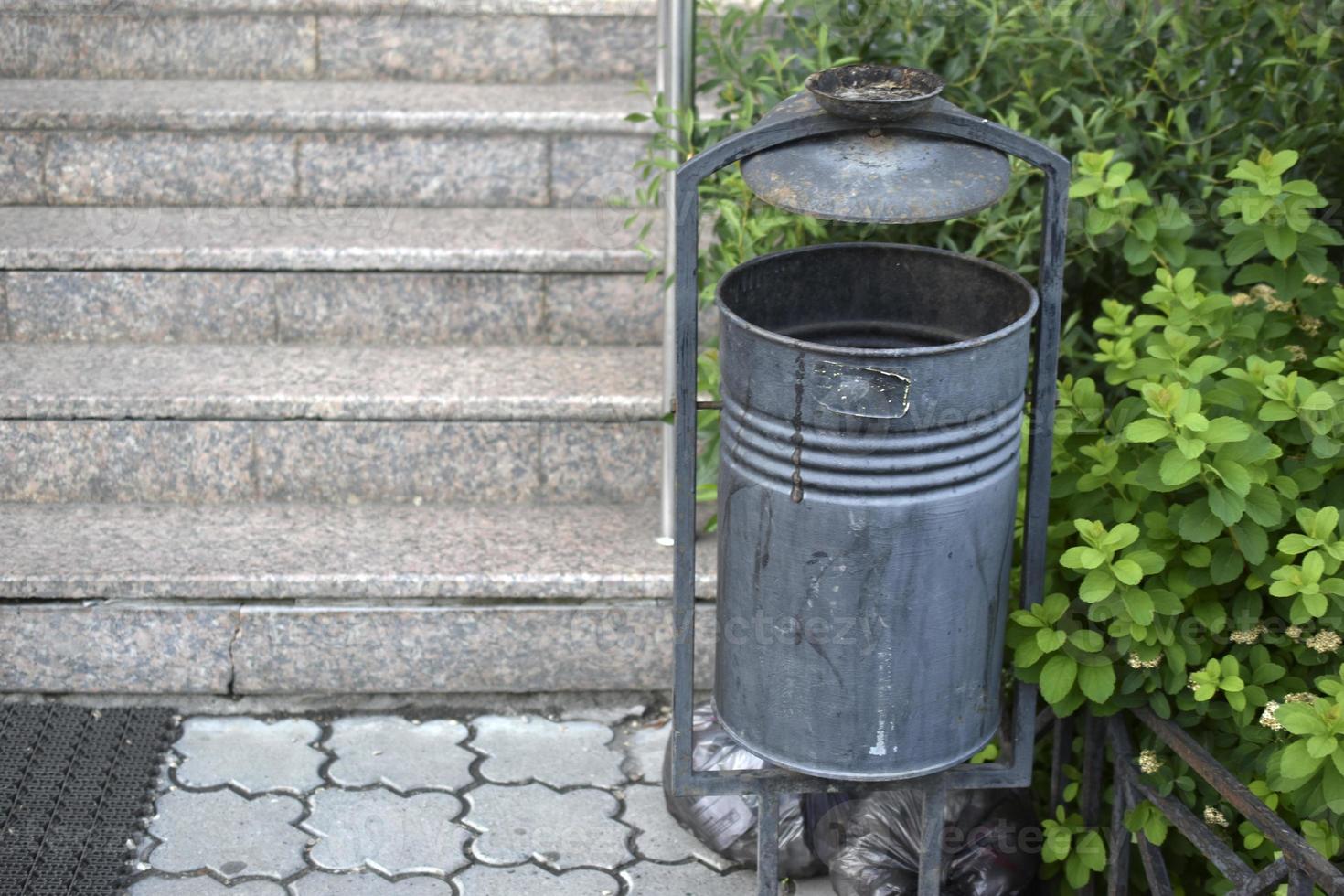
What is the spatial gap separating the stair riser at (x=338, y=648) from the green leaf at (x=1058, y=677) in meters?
1.12

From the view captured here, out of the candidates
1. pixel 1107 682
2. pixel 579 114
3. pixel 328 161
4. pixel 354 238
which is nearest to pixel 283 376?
pixel 354 238

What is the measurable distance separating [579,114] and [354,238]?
74cm

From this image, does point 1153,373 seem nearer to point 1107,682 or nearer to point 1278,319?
point 1278,319

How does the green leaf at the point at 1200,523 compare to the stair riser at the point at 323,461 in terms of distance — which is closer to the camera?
the green leaf at the point at 1200,523

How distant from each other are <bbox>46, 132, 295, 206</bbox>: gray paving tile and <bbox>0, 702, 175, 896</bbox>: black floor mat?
1576 mm

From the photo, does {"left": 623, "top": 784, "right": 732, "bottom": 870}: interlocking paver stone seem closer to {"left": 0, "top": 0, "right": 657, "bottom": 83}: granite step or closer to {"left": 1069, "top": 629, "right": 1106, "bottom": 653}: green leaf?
{"left": 1069, "top": 629, "right": 1106, "bottom": 653}: green leaf

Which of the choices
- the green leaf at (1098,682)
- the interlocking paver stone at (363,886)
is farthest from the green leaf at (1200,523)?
the interlocking paver stone at (363,886)

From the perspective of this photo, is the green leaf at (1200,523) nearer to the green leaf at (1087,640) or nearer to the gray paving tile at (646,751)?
the green leaf at (1087,640)

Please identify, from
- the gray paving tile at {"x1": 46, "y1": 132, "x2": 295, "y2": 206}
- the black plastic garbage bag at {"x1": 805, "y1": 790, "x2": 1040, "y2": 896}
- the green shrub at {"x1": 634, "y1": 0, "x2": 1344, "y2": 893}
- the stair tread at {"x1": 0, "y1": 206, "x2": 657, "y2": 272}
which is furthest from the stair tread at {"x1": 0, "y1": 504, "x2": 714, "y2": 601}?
the gray paving tile at {"x1": 46, "y1": 132, "x2": 295, "y2": 206}

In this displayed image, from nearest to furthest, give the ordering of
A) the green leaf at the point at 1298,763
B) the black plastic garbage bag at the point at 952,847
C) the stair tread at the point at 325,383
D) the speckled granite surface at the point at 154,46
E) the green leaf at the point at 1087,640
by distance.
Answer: the green leaf at the point at 1298,763 → the green leaf at the point at 1087,640 → the black plastic garbage bag at the point at 952,847 → the stair tread at the point at 325,383 → the speckled granite surface at the point at 154,46

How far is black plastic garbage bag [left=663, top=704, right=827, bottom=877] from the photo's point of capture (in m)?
3.08

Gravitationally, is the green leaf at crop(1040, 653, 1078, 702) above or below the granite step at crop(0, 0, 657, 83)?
below

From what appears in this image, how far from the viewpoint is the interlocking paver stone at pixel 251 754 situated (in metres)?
3.33

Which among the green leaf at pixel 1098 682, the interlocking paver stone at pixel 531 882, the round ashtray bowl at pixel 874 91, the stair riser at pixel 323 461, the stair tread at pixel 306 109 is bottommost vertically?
the interlocking paver stone at pixel 531 882
